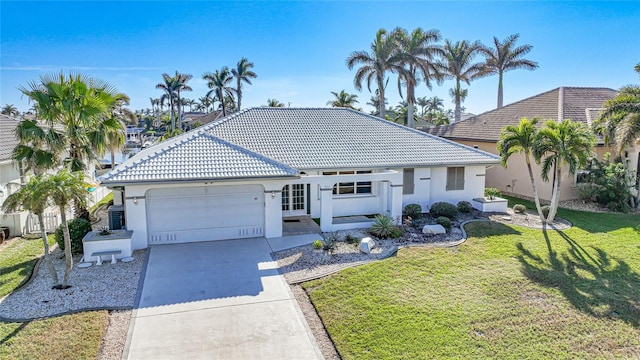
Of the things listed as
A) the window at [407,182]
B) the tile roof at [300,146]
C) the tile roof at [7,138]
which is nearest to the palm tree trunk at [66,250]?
the tile roof at [300,146]

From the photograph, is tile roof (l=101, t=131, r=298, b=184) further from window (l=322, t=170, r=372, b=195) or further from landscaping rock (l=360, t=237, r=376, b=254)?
window (l=322, t=170, r=372, b=195)

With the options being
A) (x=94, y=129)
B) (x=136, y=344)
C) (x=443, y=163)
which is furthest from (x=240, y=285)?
(x=443, y=163)

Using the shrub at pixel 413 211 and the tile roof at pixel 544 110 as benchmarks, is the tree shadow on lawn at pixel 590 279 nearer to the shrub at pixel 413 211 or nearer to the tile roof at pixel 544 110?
the shrub at pixel 413 211

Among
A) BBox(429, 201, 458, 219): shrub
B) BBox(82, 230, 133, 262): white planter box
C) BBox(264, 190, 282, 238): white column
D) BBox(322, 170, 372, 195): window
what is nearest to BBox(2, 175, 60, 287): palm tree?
BBox(82, 230, 133, 262): white planter box

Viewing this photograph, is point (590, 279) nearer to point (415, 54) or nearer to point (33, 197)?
point (33, 197)

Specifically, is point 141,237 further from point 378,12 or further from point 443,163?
point 378,12

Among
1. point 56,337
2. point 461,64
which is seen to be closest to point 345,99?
point 461,64
